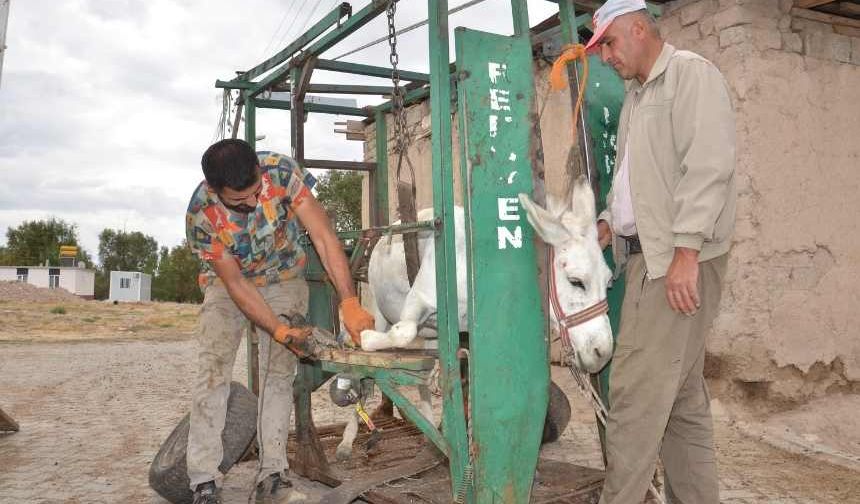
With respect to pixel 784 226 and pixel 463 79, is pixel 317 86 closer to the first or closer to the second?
pixel 463 79

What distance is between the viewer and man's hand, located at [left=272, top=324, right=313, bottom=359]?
3551 millimetres

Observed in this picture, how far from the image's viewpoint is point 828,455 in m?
4.91

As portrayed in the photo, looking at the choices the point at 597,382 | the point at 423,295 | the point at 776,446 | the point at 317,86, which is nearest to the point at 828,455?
the point at 776,446

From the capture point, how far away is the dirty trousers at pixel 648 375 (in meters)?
2.71

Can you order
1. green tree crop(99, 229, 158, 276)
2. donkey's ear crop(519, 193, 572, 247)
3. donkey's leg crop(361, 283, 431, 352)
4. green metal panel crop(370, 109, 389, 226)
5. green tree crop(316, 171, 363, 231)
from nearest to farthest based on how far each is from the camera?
donkey's ear crop(519, 193, 572, 247)
donkey's leg crop(361, 283, 431, 352)
green metal panel crop(370, 109, 389, 226)
green tree crop(316, 171, 363, 231)
green tree crop(99, 229, 158, 276)

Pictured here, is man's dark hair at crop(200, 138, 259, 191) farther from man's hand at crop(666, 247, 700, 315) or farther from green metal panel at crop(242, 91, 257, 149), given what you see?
man's hand at crop(666, 247, 700, 315)

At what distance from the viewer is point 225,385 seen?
12.7 feet

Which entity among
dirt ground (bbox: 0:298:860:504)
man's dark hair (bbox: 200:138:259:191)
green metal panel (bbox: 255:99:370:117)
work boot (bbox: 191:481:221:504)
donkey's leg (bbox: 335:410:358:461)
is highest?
green metal panel (bbox: 255:99:370:117)

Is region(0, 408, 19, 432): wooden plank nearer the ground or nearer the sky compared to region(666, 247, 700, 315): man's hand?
nearer the ground

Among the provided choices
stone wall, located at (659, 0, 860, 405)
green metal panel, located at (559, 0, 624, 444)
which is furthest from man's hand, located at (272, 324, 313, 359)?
stone wall, located at (659, 0, 860, 405)

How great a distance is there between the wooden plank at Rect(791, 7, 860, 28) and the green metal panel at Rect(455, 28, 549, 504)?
407 cm

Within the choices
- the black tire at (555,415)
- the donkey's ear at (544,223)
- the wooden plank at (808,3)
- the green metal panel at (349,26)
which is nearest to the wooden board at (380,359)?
the donkey's ear at (544,223)

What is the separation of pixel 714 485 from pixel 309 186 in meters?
2.53

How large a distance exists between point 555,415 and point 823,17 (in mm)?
4028
